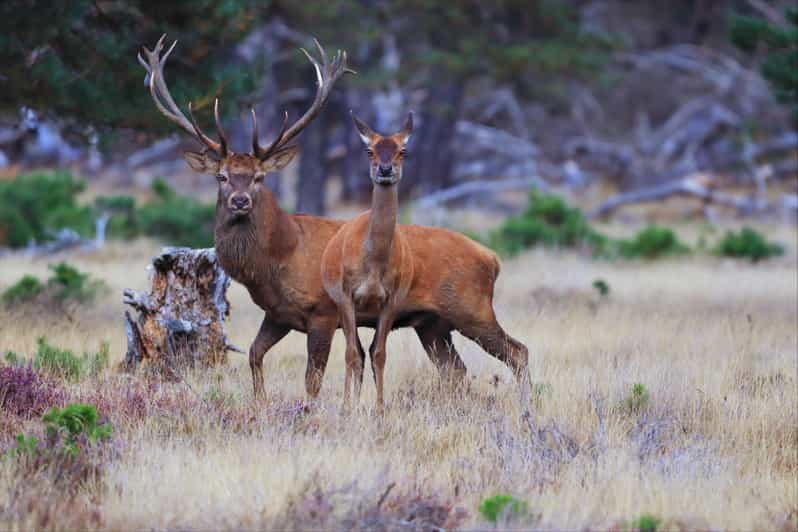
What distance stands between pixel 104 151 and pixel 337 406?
19.2 feet

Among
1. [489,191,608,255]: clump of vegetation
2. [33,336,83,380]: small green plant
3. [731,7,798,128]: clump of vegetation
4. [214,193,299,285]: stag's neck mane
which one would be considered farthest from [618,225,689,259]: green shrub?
[33,336,83,380]: small green plant

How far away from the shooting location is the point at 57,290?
13508 millimetres

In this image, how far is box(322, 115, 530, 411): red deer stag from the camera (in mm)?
8031

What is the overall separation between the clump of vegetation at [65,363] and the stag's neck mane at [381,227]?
7.83ft

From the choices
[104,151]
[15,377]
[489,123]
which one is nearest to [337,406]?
[15,377]

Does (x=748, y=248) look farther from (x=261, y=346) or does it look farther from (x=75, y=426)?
(x=75, y=426)

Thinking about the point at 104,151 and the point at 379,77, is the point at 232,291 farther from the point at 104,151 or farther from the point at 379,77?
the point at 379,77

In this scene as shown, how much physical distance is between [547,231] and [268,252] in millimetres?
12631

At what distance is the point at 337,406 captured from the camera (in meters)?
7.99

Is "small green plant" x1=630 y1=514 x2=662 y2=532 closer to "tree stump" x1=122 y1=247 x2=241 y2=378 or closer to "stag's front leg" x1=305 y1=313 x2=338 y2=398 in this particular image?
"stag's front leg" x1=305 y1=313 x2=338 y2=398

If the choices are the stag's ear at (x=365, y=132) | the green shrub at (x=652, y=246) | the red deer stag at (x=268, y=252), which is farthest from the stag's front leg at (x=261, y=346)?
the green shrub at (x=652, y=246)

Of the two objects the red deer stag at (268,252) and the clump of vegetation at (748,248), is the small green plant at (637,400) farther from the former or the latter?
the clump of vegetation at (748,248)

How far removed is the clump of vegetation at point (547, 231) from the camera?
2031cm

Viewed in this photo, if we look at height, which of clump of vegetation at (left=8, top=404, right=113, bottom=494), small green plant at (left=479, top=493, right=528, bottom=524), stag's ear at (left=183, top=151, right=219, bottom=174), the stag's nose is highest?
stag's ear at (left=183, top=151, right=219, bottom=174)
